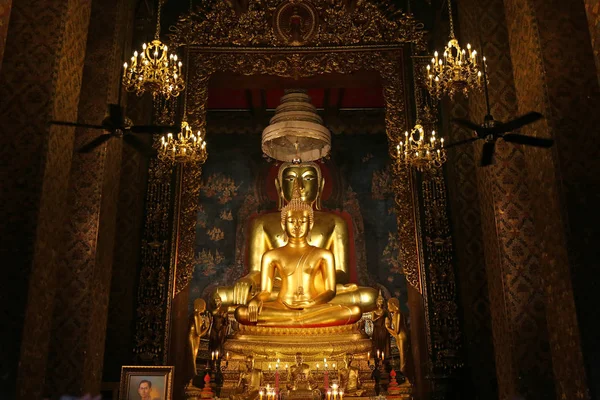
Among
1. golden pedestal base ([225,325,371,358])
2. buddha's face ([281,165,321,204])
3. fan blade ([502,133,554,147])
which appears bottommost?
golden pedestal base ([225,325,371,358])

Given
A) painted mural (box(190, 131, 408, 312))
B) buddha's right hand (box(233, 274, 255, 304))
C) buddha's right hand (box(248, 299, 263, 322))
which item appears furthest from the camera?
painted mural (box(190, 131, 408, 312))

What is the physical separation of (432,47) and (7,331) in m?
6.94

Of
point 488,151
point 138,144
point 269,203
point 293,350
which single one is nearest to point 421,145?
point 488,151

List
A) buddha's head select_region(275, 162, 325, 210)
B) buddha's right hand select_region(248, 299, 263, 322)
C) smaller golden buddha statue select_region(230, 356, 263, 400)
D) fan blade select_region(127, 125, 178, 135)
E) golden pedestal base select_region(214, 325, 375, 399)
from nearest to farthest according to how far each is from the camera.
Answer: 1. fan blade select_region(127, 125, 178, 135)
2. smaller golden buddha statue select_region(230, 356, 263, 400)
3. golden pedestal base select_region(214, 325, 375, 399)
4. buddha's right hand select_region(248, 299, 263, 322)
5. buddha's head select_region(275, 162, 325, 210)

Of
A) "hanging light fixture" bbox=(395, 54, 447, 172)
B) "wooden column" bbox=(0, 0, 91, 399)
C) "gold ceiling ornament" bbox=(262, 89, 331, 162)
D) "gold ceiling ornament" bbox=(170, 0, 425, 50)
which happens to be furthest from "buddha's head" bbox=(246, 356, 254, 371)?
"gold ceiling ornament" bbox=(170, 0, 425, 50)

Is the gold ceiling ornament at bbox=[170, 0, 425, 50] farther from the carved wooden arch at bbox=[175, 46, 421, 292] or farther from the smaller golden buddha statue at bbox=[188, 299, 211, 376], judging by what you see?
the smaller golden buddha statue at bbox=[188, 299, 211, 376]

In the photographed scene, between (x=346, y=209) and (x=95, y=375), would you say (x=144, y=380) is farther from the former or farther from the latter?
(x=346, y=209)

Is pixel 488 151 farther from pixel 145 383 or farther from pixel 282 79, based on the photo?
pixel 282 79

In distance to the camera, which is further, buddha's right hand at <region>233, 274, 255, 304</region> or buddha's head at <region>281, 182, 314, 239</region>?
buddha's head at <region>281, 182, 314, 239</region>

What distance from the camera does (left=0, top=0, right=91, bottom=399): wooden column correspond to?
4.85m

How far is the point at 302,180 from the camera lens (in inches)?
420

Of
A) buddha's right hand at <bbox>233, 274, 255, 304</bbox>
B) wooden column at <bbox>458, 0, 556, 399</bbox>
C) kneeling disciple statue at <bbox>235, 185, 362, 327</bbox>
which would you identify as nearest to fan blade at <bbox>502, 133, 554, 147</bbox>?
wooden column at <bbox>458, 0, 556, 399</bbox>

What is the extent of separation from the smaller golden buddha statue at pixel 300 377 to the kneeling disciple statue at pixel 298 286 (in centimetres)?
87

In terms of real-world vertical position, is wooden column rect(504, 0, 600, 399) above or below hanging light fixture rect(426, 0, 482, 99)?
below
